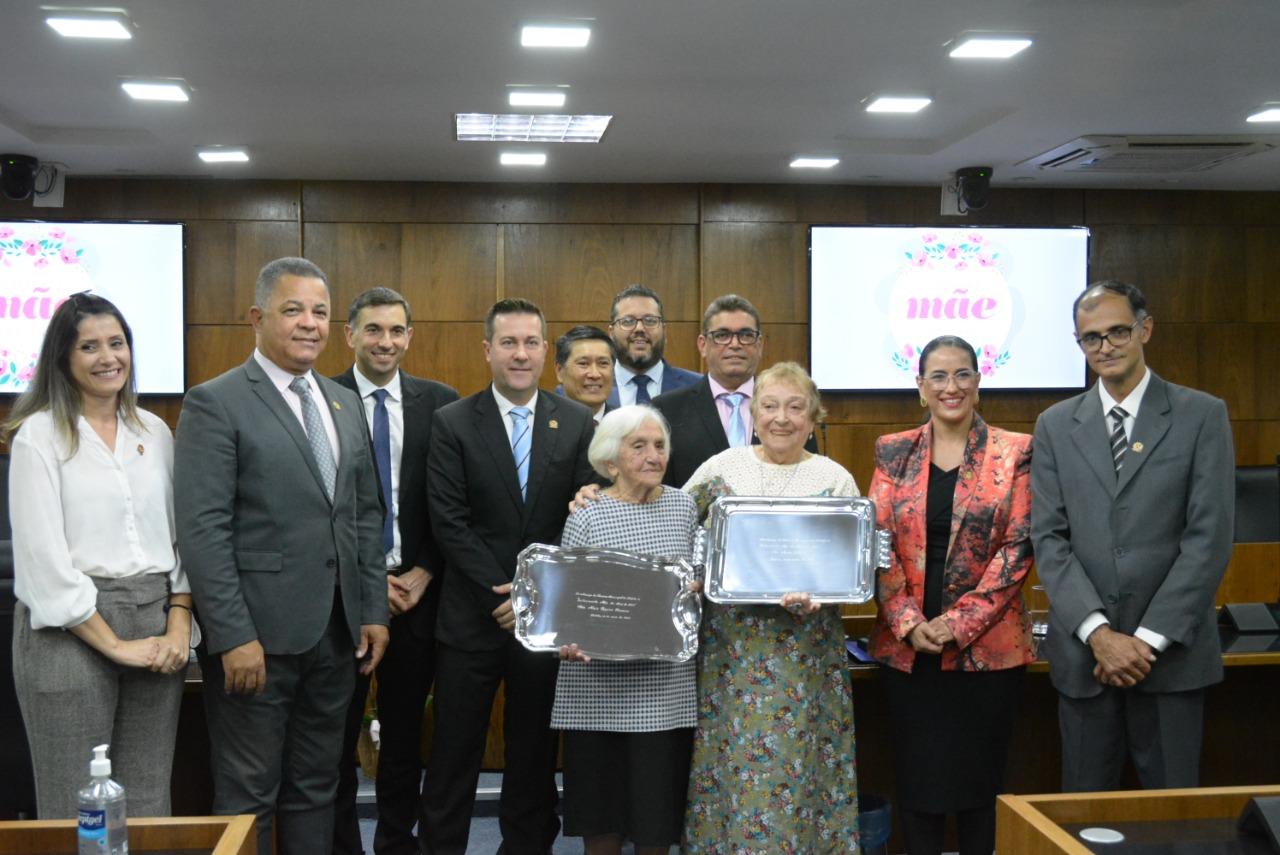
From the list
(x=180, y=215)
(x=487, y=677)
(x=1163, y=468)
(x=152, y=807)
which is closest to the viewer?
(x=152, y=807)

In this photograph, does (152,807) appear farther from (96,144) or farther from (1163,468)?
(96,144)

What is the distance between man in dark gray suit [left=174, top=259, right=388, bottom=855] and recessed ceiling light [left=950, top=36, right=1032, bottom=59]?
2823 mm

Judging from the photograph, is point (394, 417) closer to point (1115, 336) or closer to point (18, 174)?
point (1115, 336)

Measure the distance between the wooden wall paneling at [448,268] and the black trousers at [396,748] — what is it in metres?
4.12

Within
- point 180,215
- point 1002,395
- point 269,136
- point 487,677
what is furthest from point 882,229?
point 487,677

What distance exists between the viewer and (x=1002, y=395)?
299 inches

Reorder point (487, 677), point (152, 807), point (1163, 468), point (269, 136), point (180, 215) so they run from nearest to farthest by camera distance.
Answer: point (152, 807), point (1163, 468), point (487, 677), point (269, 136), point (180, 215)

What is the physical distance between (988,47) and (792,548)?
8.74 ft

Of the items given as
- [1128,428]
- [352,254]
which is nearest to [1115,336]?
[1128,428]

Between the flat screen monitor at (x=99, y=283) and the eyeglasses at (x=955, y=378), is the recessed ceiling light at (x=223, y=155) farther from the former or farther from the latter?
the eyeglasses at (x=955, y=378)

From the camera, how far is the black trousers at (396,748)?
11.1 feet

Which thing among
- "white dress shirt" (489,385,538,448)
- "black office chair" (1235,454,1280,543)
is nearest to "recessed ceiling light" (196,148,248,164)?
"white dress shirt" (489,385,538,448)

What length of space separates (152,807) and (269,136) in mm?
4224

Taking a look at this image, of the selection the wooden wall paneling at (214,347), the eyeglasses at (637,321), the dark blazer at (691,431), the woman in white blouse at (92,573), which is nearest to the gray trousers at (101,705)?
the woman in white blouse at (92,573)
